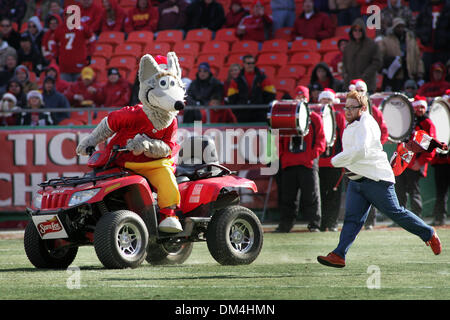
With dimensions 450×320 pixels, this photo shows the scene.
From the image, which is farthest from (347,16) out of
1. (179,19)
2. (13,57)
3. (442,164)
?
(13,57)

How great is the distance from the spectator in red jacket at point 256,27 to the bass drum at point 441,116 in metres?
5.47

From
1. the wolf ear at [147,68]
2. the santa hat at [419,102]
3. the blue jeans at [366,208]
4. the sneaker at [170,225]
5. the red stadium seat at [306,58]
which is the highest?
the red stadium seat at [306,58]

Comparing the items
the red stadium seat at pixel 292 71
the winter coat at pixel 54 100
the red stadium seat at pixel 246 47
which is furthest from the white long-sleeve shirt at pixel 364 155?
the red stadium seat at pixel 246 47

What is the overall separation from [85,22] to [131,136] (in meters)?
12.4

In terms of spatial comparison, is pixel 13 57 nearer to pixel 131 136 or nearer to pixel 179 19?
pixel 179 19

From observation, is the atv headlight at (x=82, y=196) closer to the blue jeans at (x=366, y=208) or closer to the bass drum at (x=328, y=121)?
the blue jeans at (x=366, y=208)

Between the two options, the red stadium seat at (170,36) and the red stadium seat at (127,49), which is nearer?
the red stadium seat at (170,36)

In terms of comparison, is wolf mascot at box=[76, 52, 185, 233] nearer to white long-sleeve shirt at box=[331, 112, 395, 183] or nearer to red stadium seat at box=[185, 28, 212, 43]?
white long-sleeve shirt at box=[331, 112, 395, 183]

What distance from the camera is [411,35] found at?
17.6 m

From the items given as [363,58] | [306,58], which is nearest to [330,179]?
[363,58]

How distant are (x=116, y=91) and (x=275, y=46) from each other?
3.71 metres

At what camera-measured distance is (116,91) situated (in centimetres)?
1809

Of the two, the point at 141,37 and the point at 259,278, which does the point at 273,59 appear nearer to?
the point at 141,37

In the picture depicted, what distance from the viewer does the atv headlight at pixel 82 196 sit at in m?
9.27
